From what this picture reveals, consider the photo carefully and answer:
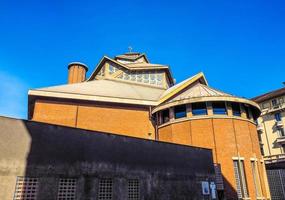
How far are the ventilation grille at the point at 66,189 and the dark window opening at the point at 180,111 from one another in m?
12.2

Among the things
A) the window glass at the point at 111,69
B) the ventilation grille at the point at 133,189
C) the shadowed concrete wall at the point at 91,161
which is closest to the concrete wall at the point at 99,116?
the shadowed concrete wall at the point at 91,161

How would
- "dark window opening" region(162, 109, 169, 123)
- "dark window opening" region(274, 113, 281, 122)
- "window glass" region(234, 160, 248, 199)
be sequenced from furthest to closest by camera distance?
"dark window opening" region(274, 113, 281, 122), "dark window opening" region(162, 109, 169, 123), "window glass" region(234, 160, 248, 199)

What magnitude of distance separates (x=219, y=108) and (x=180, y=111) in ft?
10.7

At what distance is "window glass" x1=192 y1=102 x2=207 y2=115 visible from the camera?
1978cm

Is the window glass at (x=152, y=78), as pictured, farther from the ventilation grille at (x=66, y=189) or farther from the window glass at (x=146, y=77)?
the ventilation grille at (x=66, y=189)

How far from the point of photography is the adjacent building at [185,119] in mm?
17984

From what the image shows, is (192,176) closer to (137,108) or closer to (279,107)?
(137,108)

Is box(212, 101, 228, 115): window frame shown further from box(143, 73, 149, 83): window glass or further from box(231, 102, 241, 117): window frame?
box(143, 73, 149, 83): window glass

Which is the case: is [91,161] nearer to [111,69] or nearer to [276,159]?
[111,69]

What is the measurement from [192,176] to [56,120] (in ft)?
40.6

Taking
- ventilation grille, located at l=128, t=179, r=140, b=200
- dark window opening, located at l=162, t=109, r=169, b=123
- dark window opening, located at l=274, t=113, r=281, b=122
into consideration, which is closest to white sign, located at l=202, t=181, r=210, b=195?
ventilation grille, located at l=128, t=179, r=140, b=200

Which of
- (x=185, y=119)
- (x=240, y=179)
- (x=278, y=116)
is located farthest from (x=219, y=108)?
(x=278, y=116)

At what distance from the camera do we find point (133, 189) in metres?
11.6

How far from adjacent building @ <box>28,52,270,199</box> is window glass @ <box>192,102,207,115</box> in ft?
0.27
